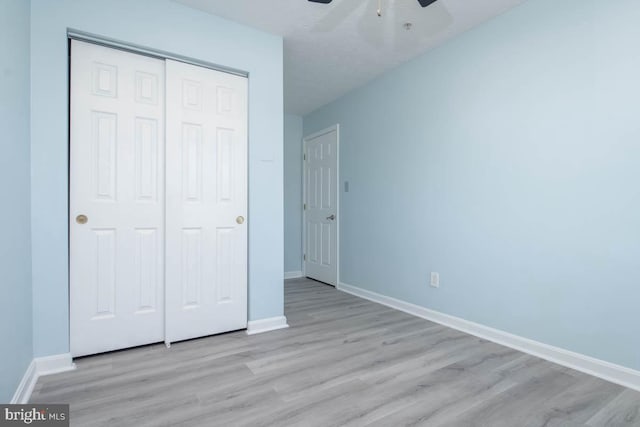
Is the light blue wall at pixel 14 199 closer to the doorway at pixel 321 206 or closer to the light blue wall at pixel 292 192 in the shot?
the doorway at pixel 321 206

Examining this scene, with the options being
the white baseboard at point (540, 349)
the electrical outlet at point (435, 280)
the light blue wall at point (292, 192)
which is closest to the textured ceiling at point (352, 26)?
the light blue wall at point (292, 192)

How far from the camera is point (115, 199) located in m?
2.24

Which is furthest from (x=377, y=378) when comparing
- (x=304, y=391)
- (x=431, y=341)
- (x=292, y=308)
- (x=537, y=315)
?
(x=292, y=308)

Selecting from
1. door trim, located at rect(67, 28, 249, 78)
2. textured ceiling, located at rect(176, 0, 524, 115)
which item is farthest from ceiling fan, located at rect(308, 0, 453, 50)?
door trim, located at rect(67, 28, 249, 78)

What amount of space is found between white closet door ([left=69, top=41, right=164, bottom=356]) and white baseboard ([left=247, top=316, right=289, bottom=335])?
26.7 inches

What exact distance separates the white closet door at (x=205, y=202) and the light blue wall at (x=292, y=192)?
2.27m

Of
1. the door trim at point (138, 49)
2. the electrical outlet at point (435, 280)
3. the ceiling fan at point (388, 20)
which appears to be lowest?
the electrical outlet at point (435, 280)

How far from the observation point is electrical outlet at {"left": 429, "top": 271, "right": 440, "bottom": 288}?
2.96 m

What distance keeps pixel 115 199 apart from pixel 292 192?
298 centimetres

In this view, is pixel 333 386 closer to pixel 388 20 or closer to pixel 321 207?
pixel 388 20

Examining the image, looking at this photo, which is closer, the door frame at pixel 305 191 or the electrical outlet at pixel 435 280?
the electrical outlet at pixel 435 280

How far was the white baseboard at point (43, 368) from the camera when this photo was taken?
1.72 metres

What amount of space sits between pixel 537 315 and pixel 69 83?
11.6ft

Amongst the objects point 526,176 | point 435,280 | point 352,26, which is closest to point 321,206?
point 435,280
